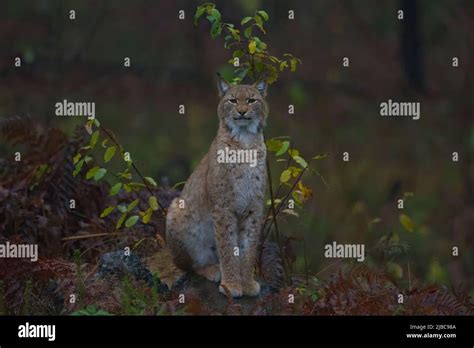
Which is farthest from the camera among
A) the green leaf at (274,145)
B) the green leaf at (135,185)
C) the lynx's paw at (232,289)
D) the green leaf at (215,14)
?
the green leaf at (135,185)

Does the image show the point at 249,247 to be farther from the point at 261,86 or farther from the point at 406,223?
the point at 406,223

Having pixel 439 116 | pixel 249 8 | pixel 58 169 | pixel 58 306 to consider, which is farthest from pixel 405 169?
pixel 58 306

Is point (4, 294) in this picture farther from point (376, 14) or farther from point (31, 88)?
point (376, 14)

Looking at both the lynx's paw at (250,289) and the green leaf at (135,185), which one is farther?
the green leaf at (135,185)

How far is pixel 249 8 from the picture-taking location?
37.5ft

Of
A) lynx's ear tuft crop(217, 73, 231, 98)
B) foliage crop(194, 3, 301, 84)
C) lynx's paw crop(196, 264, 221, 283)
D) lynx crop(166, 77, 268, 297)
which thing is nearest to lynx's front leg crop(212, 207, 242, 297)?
lynx crop(166, 77, 268, 297)

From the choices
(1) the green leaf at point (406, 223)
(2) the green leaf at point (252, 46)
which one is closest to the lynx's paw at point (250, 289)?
(2) the green leaf at point (252, 46)

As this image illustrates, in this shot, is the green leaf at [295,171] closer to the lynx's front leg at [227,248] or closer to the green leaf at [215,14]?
the lynx's front leg at [227,248]

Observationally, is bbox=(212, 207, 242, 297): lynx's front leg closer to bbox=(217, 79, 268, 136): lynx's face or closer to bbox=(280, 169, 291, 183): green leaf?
bbox=(280, 169, 291, 183): green leaf

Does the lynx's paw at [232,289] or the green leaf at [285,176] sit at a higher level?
the green leaf at [285,176]

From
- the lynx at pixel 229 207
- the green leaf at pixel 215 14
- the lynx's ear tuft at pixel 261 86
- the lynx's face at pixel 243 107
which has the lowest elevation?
the lynx at pixel 229 207

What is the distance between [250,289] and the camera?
304 inches

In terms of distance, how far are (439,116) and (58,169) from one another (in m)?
5.34

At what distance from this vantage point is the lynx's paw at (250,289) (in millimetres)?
7711
